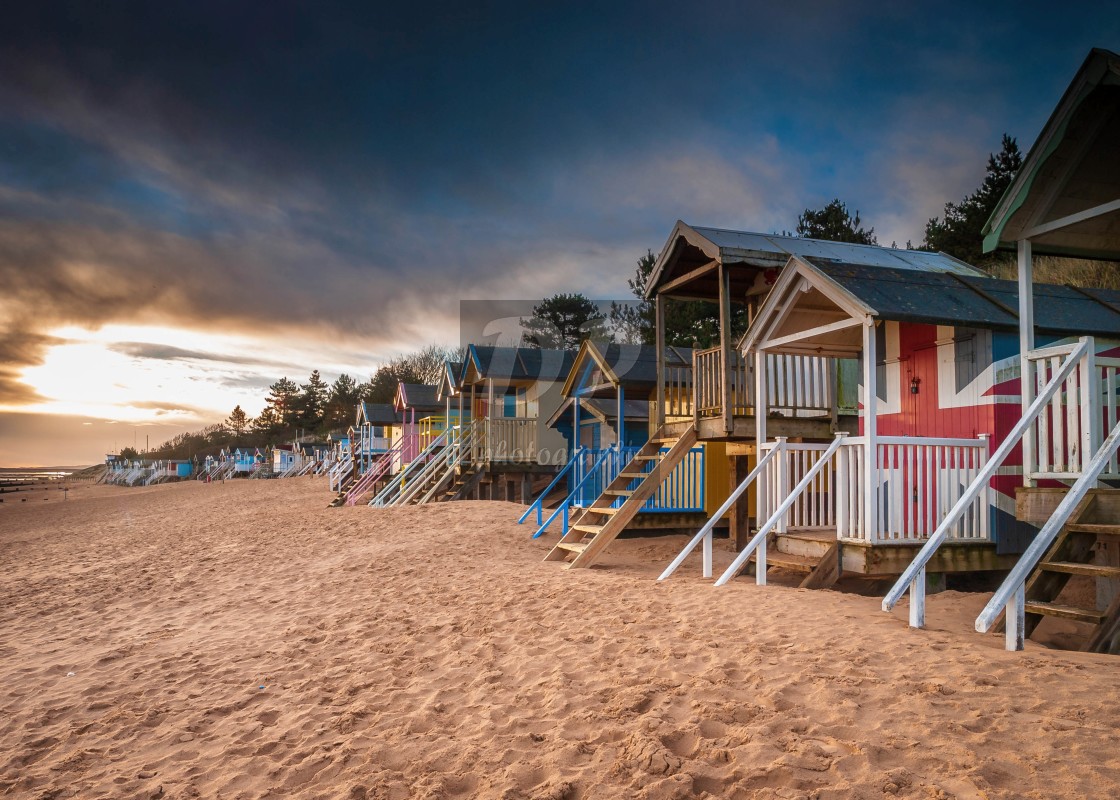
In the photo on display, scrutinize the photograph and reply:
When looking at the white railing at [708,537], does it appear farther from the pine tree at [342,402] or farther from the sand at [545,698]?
the pine tree at [342,402]

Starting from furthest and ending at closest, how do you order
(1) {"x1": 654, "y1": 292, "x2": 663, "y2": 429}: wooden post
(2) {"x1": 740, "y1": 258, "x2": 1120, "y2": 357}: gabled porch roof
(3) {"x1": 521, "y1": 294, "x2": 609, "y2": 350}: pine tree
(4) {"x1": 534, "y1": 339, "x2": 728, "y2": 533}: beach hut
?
(3) {"x1": 521, "y1": 294, "x2": 609, "y2": 350}: pine tree → (4) {"x1": 534, "y1": 339, "x2": 728, "y2": 533}: beach hut → (1) {"x1": 654, "y1": 292, "x2": 663, "y2": 429}: wooden post → (2) {"x1": 740, "y1": 258, "x2": 1120, "y2": 357}: gabled porch roof

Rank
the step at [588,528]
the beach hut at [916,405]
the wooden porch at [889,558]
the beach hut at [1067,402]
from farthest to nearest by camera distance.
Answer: the step at [588,528] < the beach hut at [916,405] < the wooden porch at [889,558] < the beach hut at [1067,402]

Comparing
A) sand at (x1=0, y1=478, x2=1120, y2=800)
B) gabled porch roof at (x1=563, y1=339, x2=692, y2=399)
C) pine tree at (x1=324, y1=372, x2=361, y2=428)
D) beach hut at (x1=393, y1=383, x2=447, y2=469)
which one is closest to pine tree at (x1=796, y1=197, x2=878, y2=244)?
gabled porch roof at (x1=563, y1=339, x2=692, y2=399)

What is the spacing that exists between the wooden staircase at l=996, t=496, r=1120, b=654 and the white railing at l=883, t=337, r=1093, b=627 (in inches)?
27.0

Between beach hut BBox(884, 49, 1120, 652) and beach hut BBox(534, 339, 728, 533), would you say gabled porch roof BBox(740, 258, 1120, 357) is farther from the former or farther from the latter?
beach hut BBox(534, 339, 728, 533)

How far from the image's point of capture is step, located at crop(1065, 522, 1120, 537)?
215 inches

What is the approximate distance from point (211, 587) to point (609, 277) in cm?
3414

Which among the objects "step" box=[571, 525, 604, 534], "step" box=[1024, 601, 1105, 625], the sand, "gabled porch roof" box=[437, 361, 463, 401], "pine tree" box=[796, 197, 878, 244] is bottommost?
the sand

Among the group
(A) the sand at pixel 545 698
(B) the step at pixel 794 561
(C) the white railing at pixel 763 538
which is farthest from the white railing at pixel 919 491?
(A) the sand at pixel 545 698

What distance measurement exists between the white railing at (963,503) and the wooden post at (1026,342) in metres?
0.27

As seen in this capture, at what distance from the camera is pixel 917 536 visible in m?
8.23

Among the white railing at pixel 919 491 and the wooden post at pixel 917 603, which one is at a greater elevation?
the white railing at pixel 919 491

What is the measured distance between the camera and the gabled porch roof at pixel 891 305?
27.2 feet

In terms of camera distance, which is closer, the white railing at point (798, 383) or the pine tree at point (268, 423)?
the white railing at point (798, 383)
